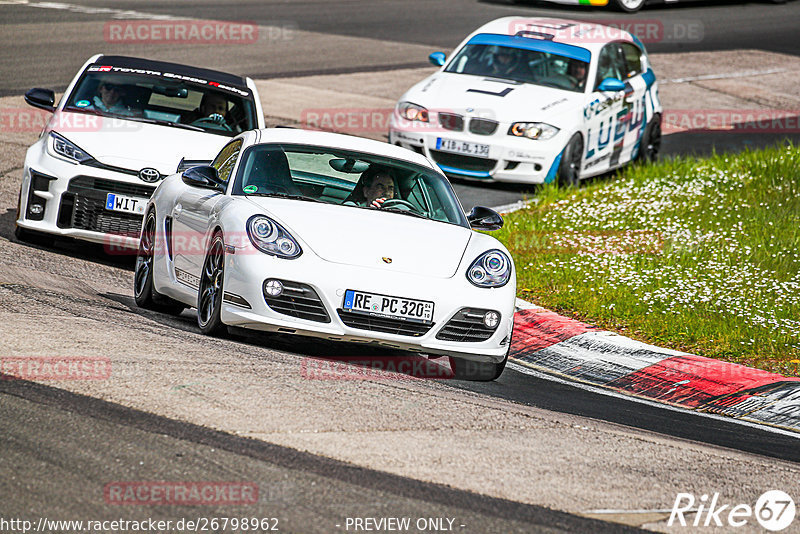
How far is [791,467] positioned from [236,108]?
668 cm

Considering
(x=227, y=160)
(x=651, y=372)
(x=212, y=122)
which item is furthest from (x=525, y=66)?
(x=651, y=372)

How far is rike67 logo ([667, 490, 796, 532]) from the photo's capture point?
16.7 feet

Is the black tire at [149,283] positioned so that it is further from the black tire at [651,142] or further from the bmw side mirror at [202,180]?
the black tire at [651,142]

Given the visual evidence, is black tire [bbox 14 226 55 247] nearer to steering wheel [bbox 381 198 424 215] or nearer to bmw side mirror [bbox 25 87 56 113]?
bmw side mirror [bbox 25 87 56 113]

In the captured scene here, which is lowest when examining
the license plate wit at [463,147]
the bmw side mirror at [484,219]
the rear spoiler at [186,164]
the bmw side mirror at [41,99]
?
the license plate wit at [463,147]

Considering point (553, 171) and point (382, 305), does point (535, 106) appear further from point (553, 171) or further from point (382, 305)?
point (382, 305)

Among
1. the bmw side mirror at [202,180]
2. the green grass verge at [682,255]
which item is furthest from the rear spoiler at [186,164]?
the green grass verge at [682,255]

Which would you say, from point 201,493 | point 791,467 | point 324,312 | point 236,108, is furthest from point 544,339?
point 201,493

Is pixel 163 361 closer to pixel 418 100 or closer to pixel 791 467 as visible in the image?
pixel 791 467

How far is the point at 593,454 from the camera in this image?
5.81 meters

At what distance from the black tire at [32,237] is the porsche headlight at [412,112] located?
489 centimetres

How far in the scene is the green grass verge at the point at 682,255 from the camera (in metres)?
9.22
